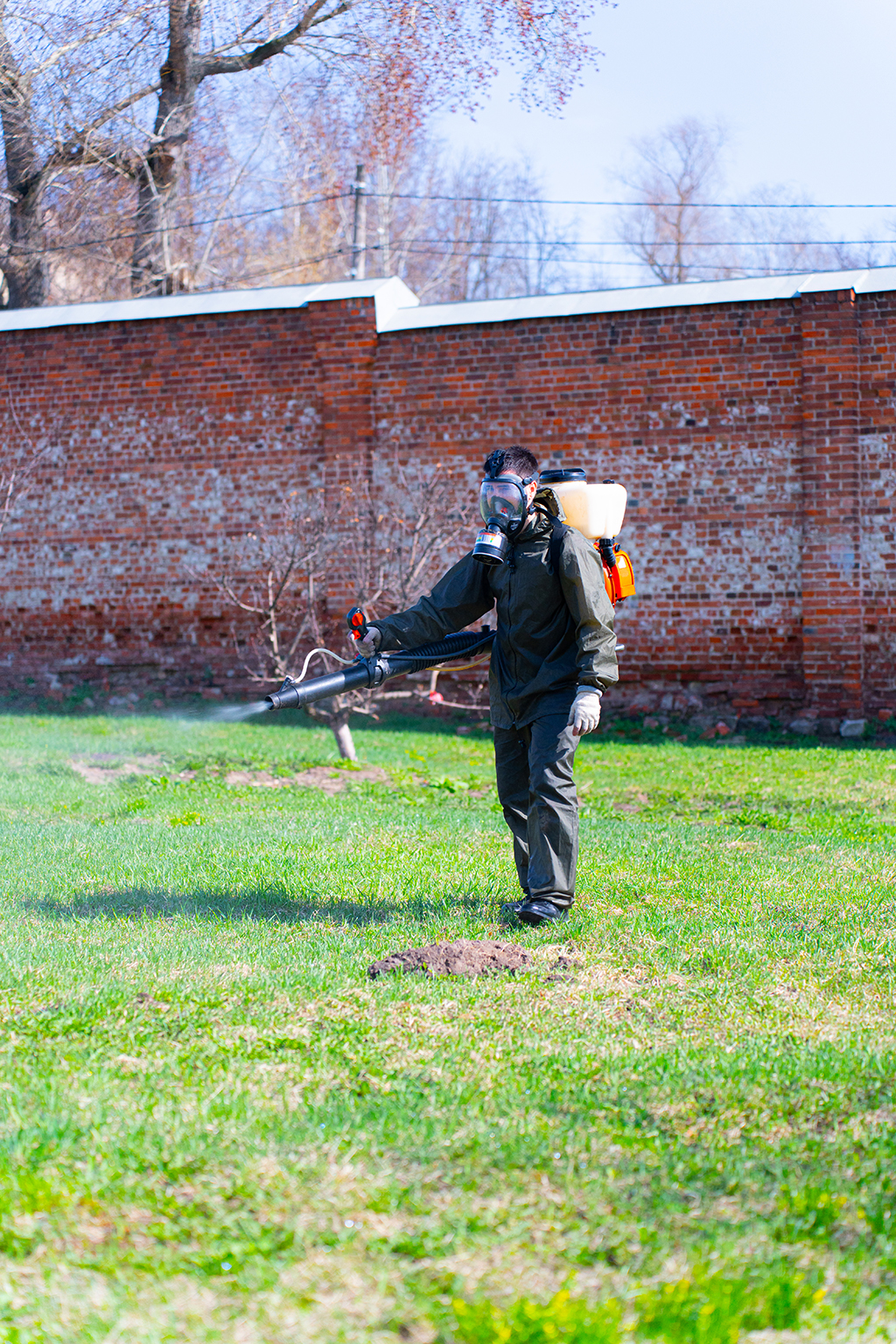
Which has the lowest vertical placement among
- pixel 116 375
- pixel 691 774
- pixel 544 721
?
pixel 691 774

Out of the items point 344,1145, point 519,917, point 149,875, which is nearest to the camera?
point 344,1145

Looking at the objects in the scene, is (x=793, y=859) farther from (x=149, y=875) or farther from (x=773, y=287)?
(x=773, y=287)

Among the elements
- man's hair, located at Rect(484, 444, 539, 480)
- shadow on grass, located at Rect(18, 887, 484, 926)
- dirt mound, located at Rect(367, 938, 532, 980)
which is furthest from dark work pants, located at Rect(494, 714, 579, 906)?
man's hair, located at Rect(484, 444, 539, 480)

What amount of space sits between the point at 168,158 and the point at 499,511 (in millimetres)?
16807

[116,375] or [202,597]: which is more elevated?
[116,375]

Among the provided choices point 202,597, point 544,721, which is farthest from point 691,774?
point 202,597

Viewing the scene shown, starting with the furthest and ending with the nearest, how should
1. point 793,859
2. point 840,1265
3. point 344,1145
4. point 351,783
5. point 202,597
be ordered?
1. point 202,597
2. point 351,783
3. point 793,859
4. point 344,1145
5. point 840,1265

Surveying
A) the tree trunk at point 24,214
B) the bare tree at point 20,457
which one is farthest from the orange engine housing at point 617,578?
the tree trunk at point 24,214

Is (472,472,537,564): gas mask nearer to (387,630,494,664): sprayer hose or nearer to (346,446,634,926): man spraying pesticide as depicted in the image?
(346,446,634,926): man spraying pesticide

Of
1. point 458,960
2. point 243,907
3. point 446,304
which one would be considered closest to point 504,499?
point 458,960

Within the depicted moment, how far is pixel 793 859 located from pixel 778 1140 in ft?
12.6

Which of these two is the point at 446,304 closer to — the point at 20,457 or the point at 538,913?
the point at 20,457

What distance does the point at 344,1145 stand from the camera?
2.99 meters

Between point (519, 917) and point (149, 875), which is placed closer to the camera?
point (519, 917)
